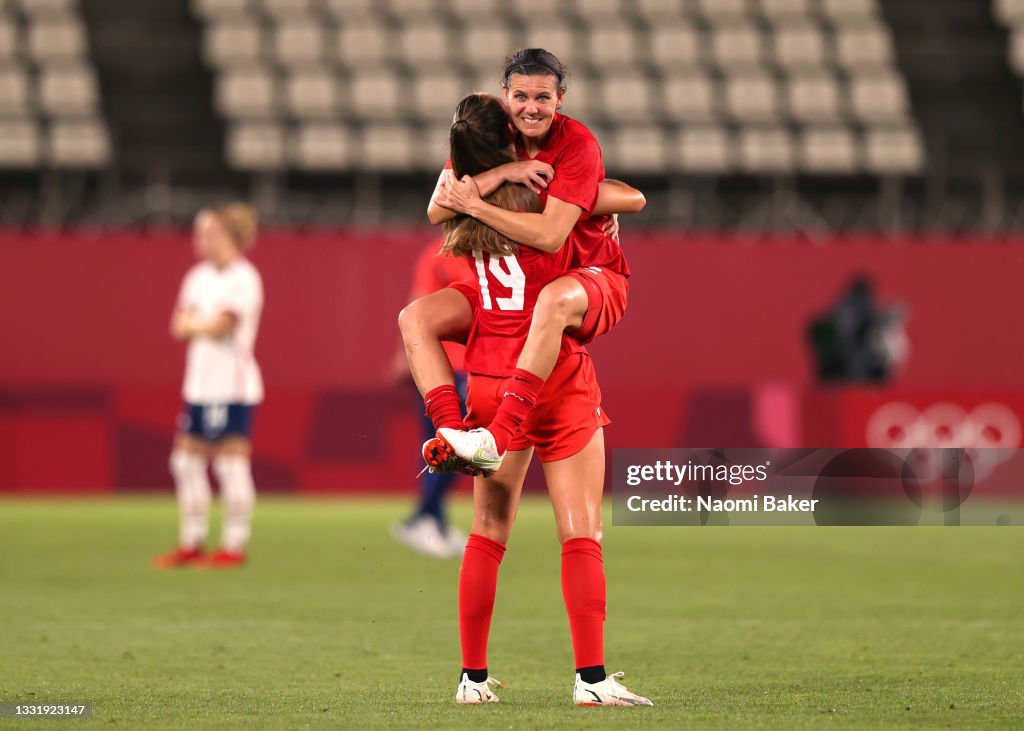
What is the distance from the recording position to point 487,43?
2059 cm

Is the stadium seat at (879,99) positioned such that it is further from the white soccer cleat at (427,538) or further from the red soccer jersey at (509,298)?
the red soccer jersey at (509,298)

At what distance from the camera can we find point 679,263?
57.3 ft

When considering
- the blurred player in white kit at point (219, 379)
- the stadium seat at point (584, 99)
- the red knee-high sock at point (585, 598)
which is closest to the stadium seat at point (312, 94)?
the stadium seat at point (584, 99)

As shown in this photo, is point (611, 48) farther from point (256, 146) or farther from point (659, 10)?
point (256, 146)

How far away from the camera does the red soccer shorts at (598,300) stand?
5.09 meters

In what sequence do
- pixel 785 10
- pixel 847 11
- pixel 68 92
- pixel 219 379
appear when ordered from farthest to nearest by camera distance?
pixel 785 10, pixel 847 11, pixel 68 92, pixel 219 379

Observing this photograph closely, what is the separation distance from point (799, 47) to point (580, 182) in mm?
16944

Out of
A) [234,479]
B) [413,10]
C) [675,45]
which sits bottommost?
[234,479]

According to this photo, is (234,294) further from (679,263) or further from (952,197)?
(952,197)

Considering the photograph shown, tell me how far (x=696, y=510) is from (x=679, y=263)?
11085 mm

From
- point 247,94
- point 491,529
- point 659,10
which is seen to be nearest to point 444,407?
point 491,529

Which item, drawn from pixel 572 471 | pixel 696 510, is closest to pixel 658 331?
pixel 696 510

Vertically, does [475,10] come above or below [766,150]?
above

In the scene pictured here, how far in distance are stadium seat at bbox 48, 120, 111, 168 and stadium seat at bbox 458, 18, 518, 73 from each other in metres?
4.59
